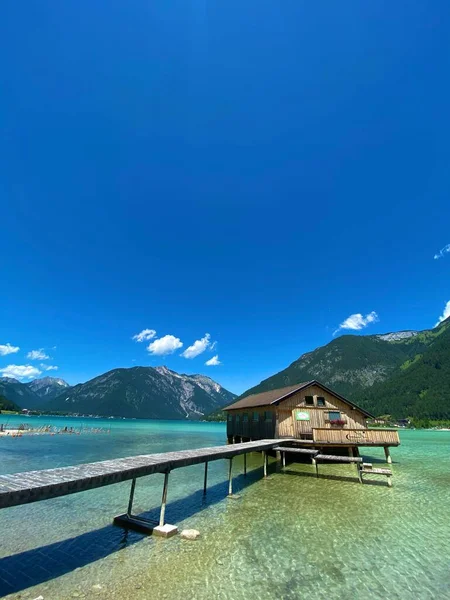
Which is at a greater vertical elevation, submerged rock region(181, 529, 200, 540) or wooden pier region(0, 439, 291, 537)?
wooden pier region(0, 439, 291, 537)

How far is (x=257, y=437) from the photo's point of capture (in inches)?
1297

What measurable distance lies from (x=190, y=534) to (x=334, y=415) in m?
23.8

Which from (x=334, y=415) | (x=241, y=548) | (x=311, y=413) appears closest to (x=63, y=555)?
(x=241, y=548)

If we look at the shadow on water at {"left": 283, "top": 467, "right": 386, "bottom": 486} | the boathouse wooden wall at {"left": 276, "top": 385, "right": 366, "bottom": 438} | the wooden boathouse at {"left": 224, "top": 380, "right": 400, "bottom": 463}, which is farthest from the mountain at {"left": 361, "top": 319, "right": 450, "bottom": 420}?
the shadow on water at {"left": 283, "top": 467, "right": 386, "bottom": 486}

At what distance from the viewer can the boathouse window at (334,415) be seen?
102 feet

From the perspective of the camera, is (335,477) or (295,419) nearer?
(335,477)

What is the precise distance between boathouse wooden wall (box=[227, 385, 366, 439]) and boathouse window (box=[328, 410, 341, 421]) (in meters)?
0.23

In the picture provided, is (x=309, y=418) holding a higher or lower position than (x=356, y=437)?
higher

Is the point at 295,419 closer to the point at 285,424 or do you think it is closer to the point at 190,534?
the point at 285,424

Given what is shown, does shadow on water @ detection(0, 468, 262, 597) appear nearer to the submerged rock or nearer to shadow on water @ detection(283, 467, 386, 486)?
the submerged rock

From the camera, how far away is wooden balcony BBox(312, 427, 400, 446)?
26.1 m

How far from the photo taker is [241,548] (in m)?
9.98

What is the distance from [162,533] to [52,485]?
4920 millimetres

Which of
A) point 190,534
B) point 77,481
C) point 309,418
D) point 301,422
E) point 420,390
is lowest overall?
point 190,534
